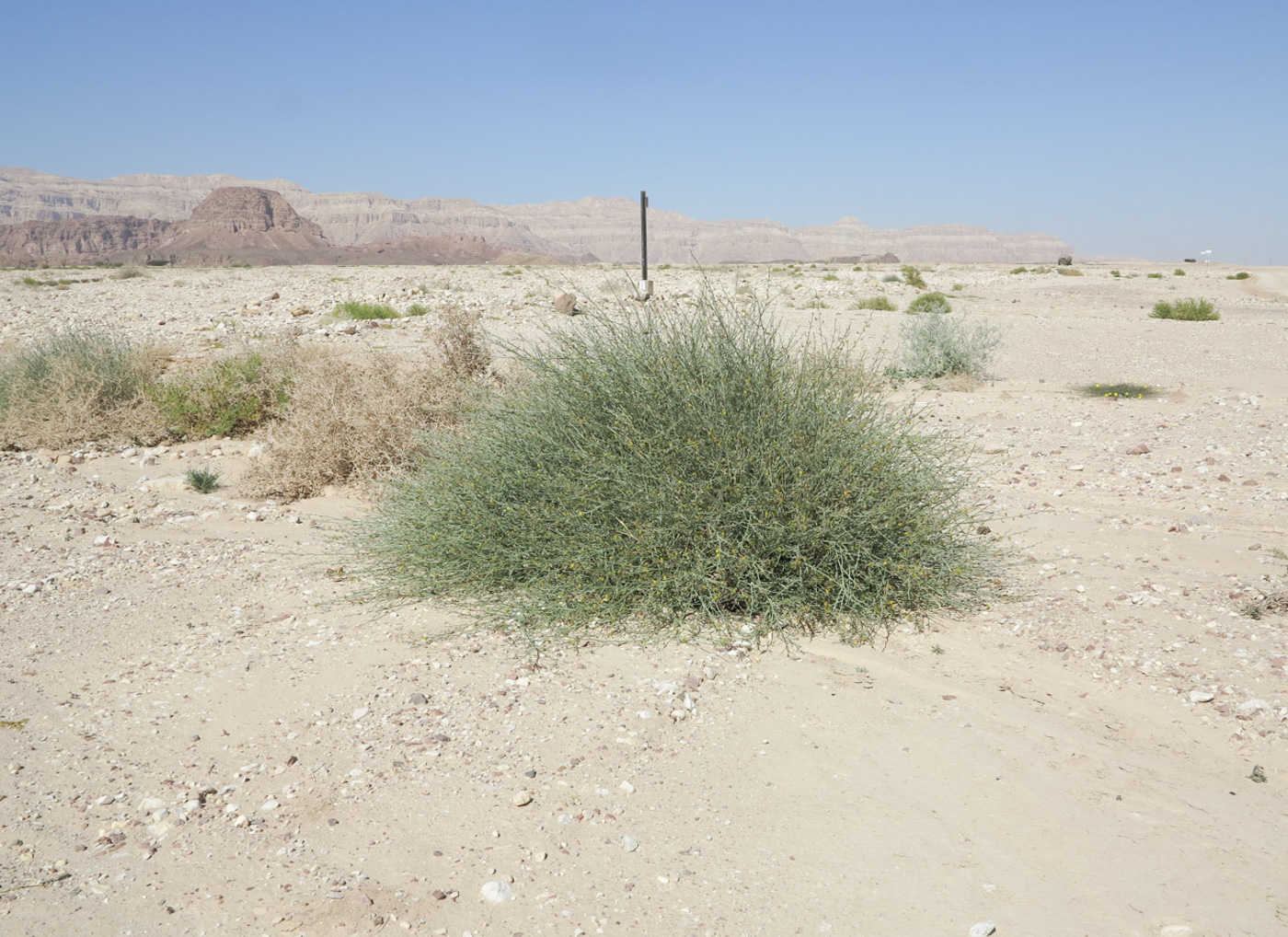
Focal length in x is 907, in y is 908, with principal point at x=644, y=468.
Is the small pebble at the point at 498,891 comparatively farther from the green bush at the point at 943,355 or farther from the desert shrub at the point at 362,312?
the desert shrub at the point at 362,312

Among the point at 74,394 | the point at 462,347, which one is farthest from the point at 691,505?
the point at 74,394

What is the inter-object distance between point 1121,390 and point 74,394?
10.7 m

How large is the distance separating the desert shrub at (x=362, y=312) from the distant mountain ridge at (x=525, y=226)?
114502 millimetres

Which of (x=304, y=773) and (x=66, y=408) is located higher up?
(x=66, y=408)

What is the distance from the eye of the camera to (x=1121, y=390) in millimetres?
9984

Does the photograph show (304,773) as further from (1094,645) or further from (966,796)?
(1094,645)

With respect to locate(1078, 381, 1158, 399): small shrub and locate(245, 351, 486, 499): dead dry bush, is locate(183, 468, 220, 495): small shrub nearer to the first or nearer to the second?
locate(245, 351, 486, 499): dead dry bush

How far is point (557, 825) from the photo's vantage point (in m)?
2.88

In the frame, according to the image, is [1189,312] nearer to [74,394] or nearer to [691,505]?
[691,505]

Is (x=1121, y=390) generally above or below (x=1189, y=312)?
below

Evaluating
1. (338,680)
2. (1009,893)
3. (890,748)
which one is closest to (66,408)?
(338,680)

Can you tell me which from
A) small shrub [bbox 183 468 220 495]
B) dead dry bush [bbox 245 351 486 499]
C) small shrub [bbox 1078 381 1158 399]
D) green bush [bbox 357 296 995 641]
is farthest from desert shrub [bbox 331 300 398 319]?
green bush [bbox 357 296 995 641]

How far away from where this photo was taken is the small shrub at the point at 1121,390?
31.9ft

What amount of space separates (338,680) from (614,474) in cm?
150
